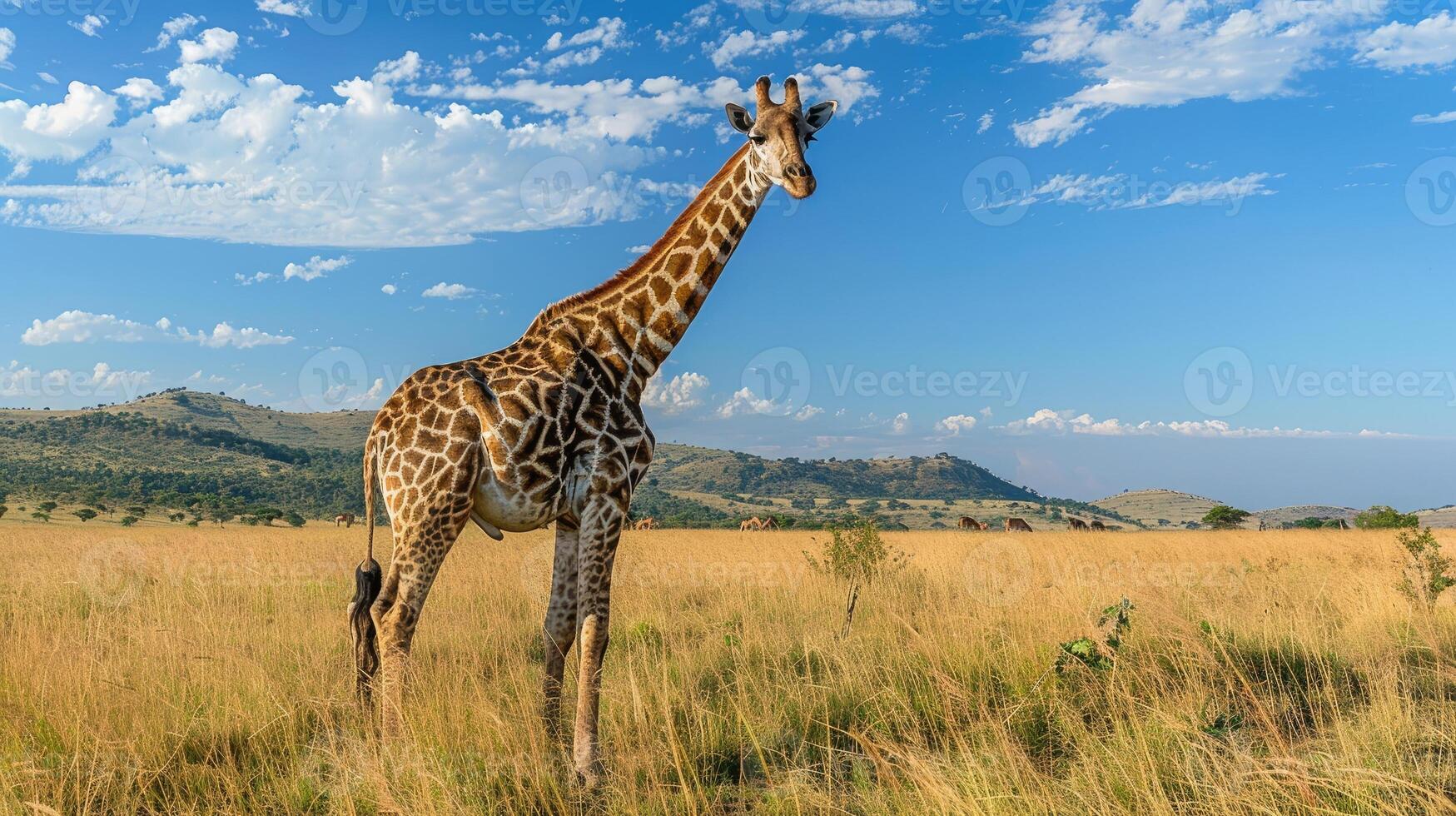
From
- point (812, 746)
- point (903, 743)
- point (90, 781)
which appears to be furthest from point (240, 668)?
point (903, 743)

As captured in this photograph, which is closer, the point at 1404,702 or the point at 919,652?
the point at 1404,702

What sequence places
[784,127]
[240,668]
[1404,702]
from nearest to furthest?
[784,127], [1404,702], [240,668]

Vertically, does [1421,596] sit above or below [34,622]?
above

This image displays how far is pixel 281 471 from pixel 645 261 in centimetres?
10584

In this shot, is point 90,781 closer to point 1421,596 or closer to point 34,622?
point 34,622

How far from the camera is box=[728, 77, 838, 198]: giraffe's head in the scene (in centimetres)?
624

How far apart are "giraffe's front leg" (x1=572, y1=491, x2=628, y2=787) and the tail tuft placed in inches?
55.4

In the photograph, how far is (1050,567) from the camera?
16391 mm

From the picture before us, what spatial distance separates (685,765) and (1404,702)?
19.7 feet

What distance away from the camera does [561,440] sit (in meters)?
6.01

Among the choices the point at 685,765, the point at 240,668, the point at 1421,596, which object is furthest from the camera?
the point at 1421,596
